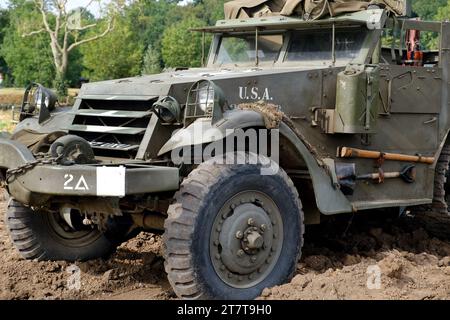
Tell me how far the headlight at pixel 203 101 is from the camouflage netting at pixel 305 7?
169cm

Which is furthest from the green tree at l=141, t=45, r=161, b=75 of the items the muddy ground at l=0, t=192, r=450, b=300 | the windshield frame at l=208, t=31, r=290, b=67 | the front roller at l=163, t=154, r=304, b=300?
the front roller at l=163, t=154, r=304, b=300

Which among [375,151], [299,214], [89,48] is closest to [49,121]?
[299,214]

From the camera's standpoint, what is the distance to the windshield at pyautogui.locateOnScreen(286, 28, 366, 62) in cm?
620

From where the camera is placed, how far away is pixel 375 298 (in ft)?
15.5

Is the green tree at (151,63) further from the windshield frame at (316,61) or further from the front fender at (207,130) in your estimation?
the front fender at (207,130)

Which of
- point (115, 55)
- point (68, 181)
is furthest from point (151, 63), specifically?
point (68, 181)

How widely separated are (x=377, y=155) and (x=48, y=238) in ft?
9.32

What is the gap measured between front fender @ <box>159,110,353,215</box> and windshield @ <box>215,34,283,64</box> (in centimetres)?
147

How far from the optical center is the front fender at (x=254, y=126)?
478cm

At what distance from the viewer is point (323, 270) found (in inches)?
226

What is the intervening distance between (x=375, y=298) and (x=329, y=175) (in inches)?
44.0

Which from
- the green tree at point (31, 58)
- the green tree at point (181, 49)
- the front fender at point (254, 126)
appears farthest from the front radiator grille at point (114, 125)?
the green tree at point (31, 58)

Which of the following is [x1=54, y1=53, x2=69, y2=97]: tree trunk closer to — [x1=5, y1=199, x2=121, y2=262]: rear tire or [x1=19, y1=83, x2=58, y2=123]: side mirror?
[x1=19, y1=83, x2=58, y2=123]: side mirror

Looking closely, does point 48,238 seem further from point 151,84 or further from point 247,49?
point 247,49
